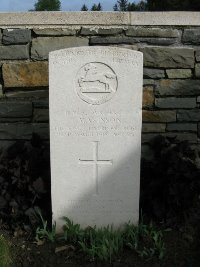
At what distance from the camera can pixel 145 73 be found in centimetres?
421

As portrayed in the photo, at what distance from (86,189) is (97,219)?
0.88ft

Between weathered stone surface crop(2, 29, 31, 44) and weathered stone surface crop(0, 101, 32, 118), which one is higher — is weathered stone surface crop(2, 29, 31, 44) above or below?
above

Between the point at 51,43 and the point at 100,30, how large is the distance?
46 centimetres

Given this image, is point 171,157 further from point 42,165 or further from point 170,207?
point 42,165

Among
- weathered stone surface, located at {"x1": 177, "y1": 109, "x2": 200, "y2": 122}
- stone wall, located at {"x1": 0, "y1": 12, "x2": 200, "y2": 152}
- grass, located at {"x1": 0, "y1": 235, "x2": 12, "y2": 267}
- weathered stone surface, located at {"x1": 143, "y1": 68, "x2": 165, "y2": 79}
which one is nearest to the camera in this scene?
grass, located at {"x1": 0, "y1": 235, "x2": 12, "y2": 267}

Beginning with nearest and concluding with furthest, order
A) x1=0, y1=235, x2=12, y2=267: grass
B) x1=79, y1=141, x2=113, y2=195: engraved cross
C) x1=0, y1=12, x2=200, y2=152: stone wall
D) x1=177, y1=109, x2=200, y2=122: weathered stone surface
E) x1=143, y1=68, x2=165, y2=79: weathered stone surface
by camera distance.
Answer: x1=0, y1=235, x2=12, y2=267: grass
x1=79, y1=141, x2=113, y2=195: engraved cross
x1=0, y1=12, x2=200, y2=152: stone wall
x1=143, y1=68, x2=165, y2=79: weathered stone surface
x1=177, y1=109, x2=200, y2=122: weathered stone surface

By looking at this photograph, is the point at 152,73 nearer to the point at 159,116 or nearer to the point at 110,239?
the point at 159,116

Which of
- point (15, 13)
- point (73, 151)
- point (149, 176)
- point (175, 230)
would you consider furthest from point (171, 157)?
point (15, 13)

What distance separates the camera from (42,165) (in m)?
3.90

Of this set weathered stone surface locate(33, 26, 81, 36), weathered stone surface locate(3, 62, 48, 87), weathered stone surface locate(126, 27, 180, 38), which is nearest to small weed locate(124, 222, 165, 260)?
weathered stone surface locate(3, 62, 48, 87)

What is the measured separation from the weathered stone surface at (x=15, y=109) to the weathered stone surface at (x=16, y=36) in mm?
556

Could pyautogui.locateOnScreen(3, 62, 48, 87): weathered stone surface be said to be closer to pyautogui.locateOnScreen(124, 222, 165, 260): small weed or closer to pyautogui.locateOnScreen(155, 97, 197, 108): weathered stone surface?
pyautogui.locateOnScreen(155, 97, 197, 108): weathered stone surface

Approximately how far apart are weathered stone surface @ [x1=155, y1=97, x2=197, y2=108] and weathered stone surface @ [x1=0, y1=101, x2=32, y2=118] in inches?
47.0

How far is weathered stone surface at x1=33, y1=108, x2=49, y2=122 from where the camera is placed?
430 cm
